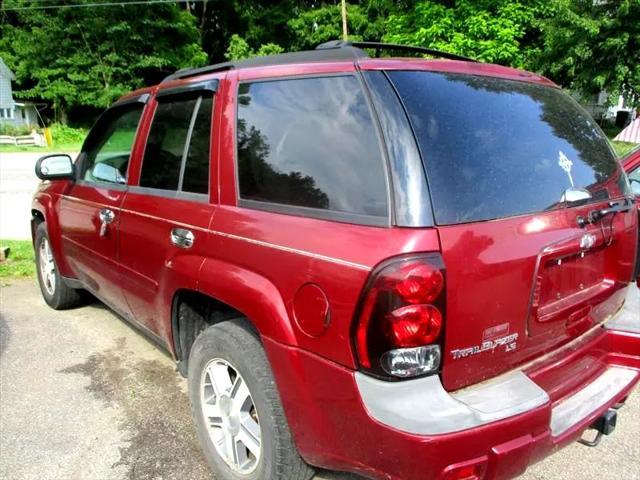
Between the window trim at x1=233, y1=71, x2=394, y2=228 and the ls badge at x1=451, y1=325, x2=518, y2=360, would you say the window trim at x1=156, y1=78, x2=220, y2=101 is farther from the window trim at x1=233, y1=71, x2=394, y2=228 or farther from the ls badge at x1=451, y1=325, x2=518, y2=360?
the ls badge at x1=451, y1=325, x2=518, y2=360

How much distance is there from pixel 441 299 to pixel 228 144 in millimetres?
1281

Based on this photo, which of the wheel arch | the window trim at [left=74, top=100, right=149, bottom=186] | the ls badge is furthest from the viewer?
the window trim at [left=74, top=100, right=149, bottom=186]

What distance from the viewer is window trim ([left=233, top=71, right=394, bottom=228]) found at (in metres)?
1.86

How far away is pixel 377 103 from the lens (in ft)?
6.44

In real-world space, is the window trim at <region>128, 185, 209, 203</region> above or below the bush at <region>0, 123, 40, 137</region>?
above

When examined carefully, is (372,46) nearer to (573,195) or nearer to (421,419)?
(573,195)

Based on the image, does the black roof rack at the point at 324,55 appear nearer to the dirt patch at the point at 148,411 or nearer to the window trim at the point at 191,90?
the window trim at the point at 191,90

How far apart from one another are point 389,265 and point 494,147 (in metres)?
0.71

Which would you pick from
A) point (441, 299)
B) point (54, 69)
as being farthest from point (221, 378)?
point (54, 69)

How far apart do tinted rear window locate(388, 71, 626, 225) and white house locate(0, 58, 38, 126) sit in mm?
43476

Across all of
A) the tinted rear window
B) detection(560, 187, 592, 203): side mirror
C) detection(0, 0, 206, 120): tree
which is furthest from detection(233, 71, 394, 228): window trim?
detection(0, 0, 206, 120): tree

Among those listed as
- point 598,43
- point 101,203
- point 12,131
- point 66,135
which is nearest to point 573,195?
point 101,203

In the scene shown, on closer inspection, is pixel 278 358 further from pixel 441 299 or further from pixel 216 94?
pixel 216 94

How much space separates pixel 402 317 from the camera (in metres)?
1.77
